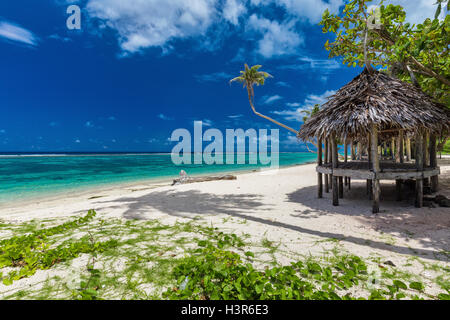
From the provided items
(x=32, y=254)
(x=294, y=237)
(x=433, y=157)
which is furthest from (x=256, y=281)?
(x=433, y=157)

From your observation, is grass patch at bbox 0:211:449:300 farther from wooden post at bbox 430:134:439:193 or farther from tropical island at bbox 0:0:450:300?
wooden post at bbox 430:134:439:193

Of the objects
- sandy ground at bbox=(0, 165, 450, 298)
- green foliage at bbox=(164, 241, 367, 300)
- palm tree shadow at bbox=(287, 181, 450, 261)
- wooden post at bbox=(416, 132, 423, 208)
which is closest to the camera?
green foliage at bbox=(164, 241, 367, 300)

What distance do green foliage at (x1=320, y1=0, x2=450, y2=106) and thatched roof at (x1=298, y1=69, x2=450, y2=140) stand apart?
0.80 meters

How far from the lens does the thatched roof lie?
20.5 feet

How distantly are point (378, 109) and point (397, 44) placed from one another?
2426 millimetres

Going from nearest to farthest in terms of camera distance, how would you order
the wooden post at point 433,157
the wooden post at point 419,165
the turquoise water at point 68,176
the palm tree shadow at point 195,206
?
the wooden post at point 419,165
the palm tree shadow at point 195,206
the wooden post at point 433,157
the turquoise water at point 68,176

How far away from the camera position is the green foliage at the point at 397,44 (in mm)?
6564

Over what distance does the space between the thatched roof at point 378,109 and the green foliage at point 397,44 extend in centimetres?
80

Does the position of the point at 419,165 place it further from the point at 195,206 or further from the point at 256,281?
the point at 195,206

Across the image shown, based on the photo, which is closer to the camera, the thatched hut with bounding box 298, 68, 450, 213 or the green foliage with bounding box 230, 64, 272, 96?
the thatched hut with bounding box 298, 68, 450, 213

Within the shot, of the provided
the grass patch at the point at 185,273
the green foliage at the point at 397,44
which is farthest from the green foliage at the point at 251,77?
the grass patch at the point at 185,273

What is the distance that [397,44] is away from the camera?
6.67 metres

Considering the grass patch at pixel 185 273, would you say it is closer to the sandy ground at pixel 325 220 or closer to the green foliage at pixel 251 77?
the sandy ground at pixel 325 220

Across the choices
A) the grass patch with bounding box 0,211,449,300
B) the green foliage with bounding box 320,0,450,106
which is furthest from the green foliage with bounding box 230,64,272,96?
the grass patch with bounding box 0,211,449,300
